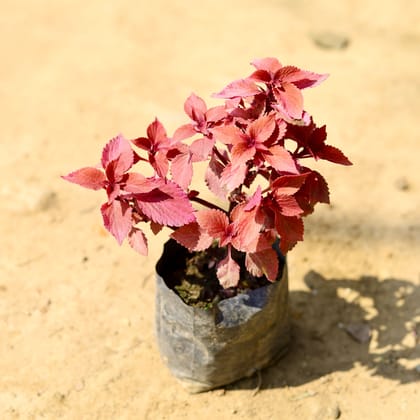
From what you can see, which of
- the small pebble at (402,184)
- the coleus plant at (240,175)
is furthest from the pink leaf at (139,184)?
the small pebble at (402,184)

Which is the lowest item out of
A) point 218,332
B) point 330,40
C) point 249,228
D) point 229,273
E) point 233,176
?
point 330,40

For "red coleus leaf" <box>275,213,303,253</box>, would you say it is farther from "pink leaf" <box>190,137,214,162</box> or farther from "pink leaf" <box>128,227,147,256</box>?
"pink leaf" <box>128,227,147,256</box>

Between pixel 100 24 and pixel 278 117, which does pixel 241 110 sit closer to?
pixel 278 117

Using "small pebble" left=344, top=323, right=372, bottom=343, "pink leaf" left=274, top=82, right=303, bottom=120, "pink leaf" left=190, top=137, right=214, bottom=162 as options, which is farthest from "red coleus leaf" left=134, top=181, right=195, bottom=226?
"small pebble" left=344, top=323, right=372, bottom=343

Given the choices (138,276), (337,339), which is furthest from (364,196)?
(138,276)

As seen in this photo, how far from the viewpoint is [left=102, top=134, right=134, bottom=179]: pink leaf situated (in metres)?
1.73

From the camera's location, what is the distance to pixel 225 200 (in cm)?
188

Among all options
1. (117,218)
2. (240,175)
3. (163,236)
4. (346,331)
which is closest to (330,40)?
(163,236)

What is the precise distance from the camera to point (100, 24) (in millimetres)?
4051

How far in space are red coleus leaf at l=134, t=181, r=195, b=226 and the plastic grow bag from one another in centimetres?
37

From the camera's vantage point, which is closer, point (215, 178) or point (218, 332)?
point (215, 178)

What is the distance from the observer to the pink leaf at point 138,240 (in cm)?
181

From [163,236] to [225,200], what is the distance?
0.96 meters

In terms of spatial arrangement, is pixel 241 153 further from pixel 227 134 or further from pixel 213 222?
pixel 213 222
